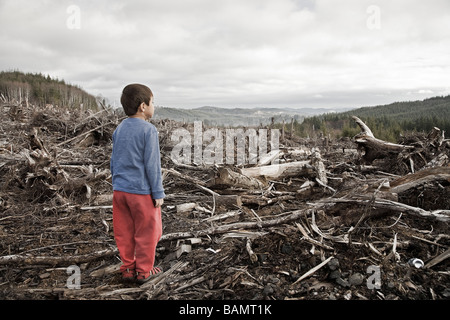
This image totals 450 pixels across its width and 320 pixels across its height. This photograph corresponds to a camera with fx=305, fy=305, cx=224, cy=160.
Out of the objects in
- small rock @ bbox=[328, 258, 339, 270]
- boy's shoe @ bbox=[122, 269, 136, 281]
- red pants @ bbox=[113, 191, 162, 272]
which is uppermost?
red pants @ bbox=[113, 191, 162, 272]

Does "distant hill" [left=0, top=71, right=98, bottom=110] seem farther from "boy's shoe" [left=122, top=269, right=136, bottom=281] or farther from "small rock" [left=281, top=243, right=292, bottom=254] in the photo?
"small rock" [left=281, top=243, right=292, bottom=254]

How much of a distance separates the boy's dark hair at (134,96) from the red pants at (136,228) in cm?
74

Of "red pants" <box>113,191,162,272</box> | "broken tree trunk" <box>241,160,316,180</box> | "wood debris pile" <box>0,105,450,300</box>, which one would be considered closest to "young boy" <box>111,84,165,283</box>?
"red pants" <box>113,191,162,272</box>

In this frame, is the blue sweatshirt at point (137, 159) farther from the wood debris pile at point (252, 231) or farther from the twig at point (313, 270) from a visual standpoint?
the twig at point (313, 270)

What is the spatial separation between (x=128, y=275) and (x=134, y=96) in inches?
62.6

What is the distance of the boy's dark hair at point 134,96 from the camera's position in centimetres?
257

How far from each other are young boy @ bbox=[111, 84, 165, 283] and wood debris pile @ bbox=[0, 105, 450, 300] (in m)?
0.45

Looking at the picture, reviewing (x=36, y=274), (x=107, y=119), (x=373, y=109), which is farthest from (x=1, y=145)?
(x=373, y=109)

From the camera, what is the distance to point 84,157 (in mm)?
6625

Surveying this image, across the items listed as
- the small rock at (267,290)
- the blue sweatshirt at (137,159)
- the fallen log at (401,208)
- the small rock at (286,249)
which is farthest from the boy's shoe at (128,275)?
the fallen log at (401,208)

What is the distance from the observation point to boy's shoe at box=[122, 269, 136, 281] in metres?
2.74

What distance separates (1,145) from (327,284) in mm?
7351

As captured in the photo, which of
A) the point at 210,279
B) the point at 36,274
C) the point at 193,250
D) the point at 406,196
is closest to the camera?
the point at 210,279

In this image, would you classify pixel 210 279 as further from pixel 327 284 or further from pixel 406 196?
pixel 406 196
